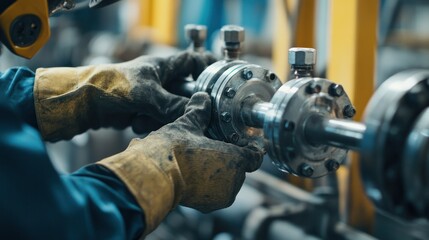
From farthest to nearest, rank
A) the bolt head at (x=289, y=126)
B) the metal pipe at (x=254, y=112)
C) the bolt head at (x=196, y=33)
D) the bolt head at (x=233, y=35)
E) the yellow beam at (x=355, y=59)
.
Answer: the yellow beam at (x=355, y=59) < the bolt head at (x=196, y=33) < the bolt head at (x=233, y=35) < the metal pipe at (x=254, y=112) < the bolt head at (x=289, y=126)

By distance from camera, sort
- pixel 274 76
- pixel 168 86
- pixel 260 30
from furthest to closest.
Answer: pixel 260 30
pixel 168 86
pixel 274 76

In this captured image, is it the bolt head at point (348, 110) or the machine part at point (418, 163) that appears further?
the bolt head at point (348, 110)

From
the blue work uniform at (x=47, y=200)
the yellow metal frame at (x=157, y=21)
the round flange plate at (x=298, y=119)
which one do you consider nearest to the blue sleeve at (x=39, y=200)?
the blue work uniform at (x=47, y=200)

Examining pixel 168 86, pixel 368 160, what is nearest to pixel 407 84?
pixel 368 160

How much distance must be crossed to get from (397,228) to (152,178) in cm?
72

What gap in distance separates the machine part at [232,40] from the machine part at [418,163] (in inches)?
17.0

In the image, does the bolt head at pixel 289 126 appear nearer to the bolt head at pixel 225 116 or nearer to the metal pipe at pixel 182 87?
the bolt head at pixel 225 116

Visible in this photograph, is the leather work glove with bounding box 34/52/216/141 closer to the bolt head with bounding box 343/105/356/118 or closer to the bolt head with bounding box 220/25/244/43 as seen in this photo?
the bolt head with bounding box 220/25/244/43

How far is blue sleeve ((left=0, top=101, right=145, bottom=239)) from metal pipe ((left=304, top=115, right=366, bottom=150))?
0.29m

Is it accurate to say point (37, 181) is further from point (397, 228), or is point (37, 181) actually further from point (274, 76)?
point (397, 228)

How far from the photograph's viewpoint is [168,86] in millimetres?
1147

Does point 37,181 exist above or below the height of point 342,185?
above

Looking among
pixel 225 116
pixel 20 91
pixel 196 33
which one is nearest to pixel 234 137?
pixel 225 116

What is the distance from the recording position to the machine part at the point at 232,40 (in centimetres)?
105
